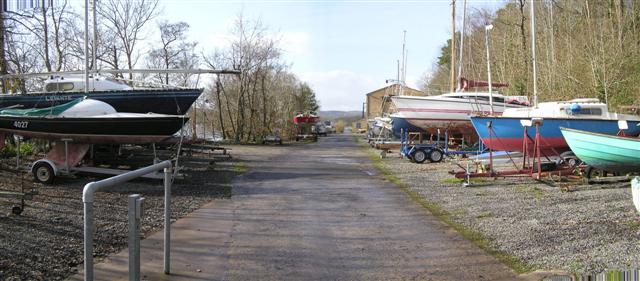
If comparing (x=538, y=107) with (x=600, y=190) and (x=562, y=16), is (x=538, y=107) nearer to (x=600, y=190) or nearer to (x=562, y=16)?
(x=600, y=190)

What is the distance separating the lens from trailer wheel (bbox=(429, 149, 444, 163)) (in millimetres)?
20484

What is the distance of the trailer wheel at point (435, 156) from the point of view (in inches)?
806

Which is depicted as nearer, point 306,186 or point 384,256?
point 384,256

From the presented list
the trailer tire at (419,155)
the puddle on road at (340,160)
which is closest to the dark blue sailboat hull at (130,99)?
the puddle on road at (340,160)

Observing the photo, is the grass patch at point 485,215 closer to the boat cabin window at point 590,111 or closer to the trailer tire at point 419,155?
the boat cabin window at point 590,111

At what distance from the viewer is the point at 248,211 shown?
9422 millimetres

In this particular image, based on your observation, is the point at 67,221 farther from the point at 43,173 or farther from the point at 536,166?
the point at 536,166

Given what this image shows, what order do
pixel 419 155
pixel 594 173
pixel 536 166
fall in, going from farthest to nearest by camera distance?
pixel 419 155 < pixel 536 166 < pixel 594 173

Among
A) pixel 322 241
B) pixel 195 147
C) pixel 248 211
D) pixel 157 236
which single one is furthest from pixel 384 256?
pixel 195 147

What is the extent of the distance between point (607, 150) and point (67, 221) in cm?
1031

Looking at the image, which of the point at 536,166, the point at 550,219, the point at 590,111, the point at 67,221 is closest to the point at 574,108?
the point at 590,111

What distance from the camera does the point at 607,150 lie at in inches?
451

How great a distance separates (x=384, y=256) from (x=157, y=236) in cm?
300

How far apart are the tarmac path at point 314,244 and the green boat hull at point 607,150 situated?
171 inches
